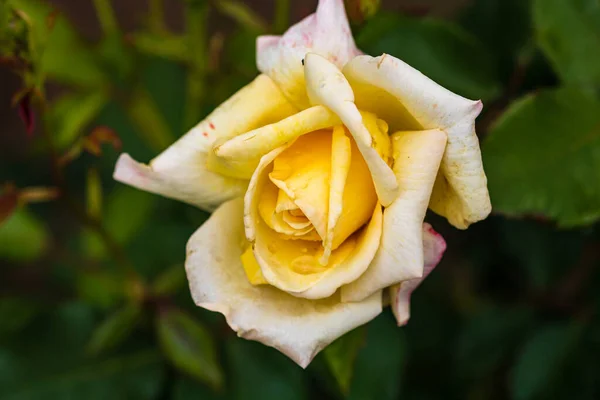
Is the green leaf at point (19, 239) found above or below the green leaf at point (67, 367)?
above

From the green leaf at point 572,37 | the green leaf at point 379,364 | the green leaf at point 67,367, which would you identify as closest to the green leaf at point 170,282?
the green leaf at point 67,367

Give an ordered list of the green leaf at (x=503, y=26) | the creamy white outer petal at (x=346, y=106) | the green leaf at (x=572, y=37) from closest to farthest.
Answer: the creamy white outer petal at (x=346, y=106)
the green leaf at (x=572, y=37)
the green leaf at (x=503, y=26)

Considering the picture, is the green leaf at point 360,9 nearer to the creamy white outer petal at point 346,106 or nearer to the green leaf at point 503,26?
the creamy white outer petal at point 346,106

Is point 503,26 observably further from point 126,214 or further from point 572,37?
point 126,214

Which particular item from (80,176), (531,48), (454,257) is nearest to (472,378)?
(454,257)

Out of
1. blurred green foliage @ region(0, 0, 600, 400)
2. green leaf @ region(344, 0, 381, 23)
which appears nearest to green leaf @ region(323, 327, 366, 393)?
blurred green foliage @ region(0, 0, 600, 400)

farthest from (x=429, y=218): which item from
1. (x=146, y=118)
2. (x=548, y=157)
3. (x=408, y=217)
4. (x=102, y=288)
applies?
(x=102, y=288)

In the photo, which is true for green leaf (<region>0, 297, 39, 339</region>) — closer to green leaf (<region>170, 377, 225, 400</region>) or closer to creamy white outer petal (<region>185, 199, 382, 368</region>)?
green leaf (<region>170, 377, 225, 400</region>)
